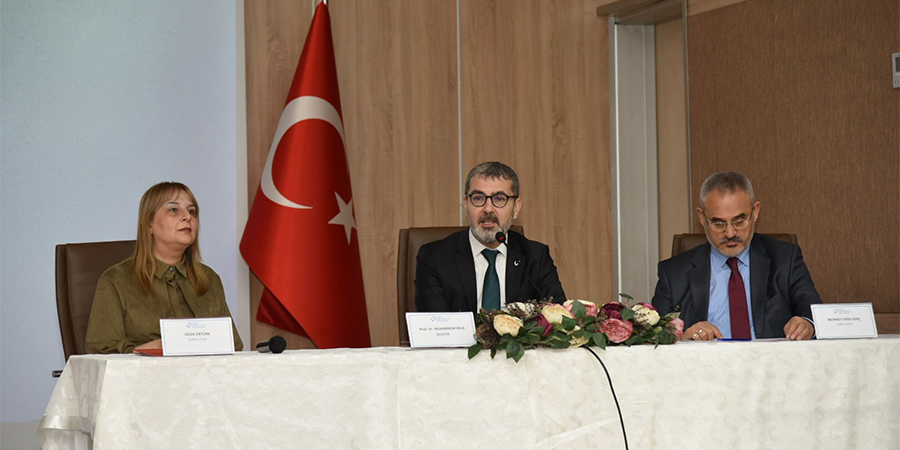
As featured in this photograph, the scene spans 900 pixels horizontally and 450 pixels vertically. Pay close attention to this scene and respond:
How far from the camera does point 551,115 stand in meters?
5.27

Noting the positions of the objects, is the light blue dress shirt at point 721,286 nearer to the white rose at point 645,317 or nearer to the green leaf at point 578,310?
the white rose at point 645,317

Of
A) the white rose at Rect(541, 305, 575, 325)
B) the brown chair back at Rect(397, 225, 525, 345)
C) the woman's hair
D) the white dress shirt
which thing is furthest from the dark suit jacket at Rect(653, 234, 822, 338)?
the woman's hair

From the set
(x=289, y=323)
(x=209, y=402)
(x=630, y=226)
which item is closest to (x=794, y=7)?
(x=630, y=226)

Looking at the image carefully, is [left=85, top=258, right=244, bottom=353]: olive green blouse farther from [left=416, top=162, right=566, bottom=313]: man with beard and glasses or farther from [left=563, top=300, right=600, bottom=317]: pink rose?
[left=563, top=300, right=600, bottom=317]: pink rose

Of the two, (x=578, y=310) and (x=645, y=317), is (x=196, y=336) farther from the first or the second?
(x=645, y=317)

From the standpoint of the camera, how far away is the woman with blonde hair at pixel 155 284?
274 cm

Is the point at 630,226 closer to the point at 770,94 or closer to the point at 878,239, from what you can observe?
the point at 770,94

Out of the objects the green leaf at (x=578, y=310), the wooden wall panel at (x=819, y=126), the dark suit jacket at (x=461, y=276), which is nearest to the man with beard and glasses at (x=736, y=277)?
the dark suit jacket at (x=461, y=276)

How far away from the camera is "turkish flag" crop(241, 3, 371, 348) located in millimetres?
4184

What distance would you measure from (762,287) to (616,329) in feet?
3.04

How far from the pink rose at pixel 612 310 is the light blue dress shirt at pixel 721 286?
81cm

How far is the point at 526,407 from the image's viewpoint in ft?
6.69

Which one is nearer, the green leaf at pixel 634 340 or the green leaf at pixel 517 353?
the green leaf at pixel 517 353

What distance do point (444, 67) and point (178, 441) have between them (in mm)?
3459
